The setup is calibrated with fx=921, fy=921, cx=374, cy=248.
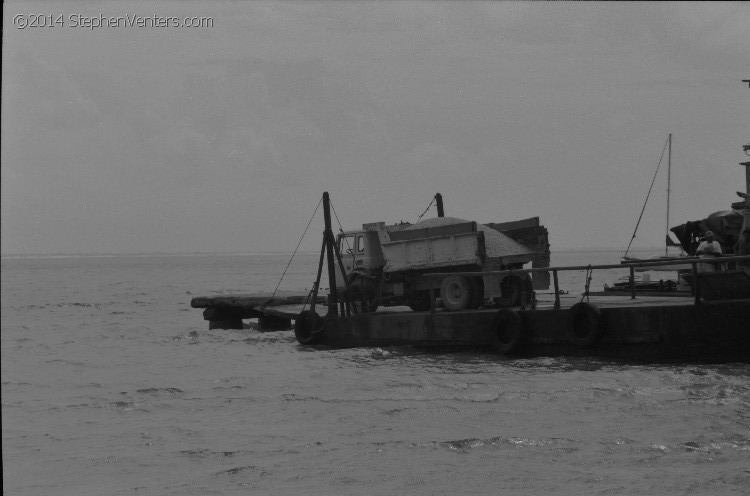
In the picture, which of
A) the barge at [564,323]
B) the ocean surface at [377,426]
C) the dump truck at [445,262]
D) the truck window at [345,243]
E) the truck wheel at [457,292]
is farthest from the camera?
the truck window at [345,243]

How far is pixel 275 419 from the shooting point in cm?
1395

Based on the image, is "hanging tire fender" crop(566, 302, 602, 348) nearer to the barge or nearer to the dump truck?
the barge

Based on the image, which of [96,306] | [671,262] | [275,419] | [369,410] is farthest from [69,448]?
[96,306]

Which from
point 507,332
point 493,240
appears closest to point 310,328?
point 493,240

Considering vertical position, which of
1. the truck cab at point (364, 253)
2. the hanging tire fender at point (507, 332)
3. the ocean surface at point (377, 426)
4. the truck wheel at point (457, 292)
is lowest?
the ocean surface at point (377, 426)

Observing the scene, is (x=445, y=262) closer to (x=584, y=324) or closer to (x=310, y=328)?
(x=310, y=328)

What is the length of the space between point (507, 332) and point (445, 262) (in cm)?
293

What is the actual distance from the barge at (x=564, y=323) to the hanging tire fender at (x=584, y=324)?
0.8 inches

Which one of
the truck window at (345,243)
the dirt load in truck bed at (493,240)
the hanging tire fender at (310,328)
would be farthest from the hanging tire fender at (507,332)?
the truck window at (345,243)

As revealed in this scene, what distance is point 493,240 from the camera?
21719 mm

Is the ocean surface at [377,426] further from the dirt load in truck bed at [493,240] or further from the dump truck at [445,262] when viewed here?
the dirt load in truck bed at [493,240]

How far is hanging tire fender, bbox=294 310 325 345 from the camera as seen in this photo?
23.2 meters

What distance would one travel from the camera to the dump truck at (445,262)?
2100 cm

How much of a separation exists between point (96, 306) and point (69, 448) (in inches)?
1602
